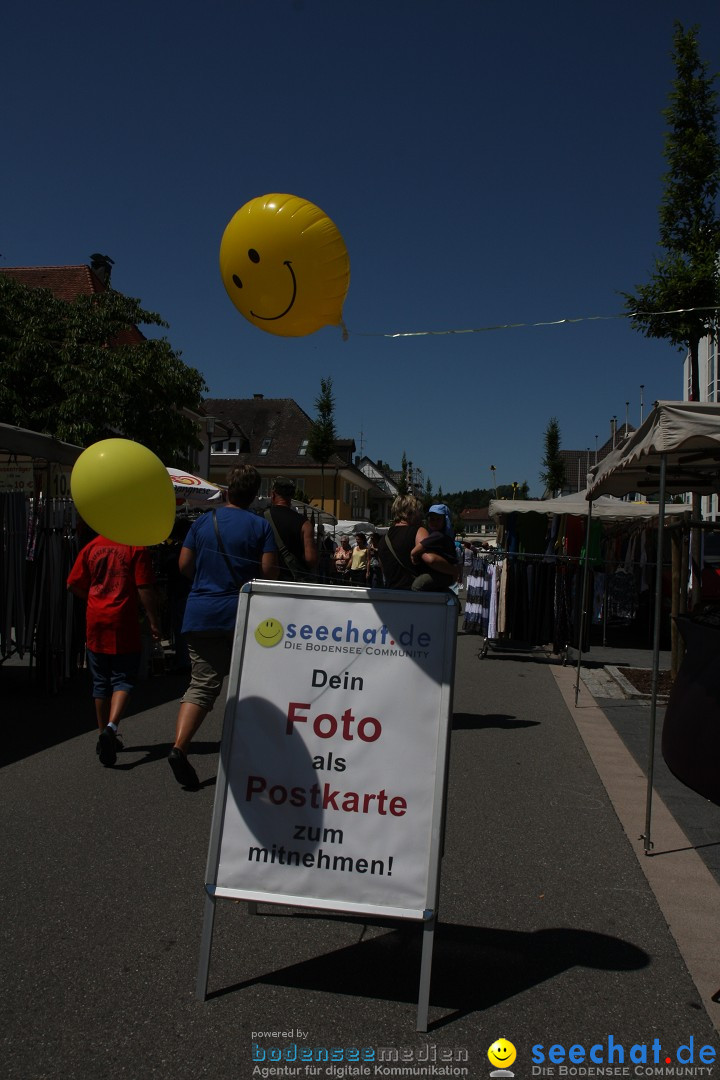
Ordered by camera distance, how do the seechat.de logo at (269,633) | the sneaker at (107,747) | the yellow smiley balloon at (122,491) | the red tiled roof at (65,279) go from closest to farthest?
1. the seechat.de logo at (269,633)
2. the yellow smiley balloon at (122,491)
3. the sneaker at (107,747)
4. the red tiled roof at (65,279)

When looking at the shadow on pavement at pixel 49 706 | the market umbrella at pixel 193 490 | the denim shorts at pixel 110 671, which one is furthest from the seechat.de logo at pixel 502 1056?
the market umbrella at pixel 193 490

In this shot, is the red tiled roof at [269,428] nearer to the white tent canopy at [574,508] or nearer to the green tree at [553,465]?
the green tree at [553,465]

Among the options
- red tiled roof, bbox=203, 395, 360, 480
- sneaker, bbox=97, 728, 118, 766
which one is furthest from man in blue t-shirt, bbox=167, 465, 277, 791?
red tiled roof, bbox=203, 395, 360, 480

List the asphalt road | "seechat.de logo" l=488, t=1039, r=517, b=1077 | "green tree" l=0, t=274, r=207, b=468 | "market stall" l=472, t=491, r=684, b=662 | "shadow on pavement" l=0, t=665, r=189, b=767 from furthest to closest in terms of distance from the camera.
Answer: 1. "green tree" l=0, t=274, r=207, b=468
2. "market stall" l=472, t=491, r=684, b=662
3. "shadow on pavement" l=0, t=665, r=189, b=767
4. the asphalt road
5. "seechat.de logo" l=488, t=1039, r=517, b=1077

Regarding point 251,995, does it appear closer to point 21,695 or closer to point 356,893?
point 356,893

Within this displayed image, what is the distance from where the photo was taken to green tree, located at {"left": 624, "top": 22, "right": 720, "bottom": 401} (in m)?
14.1

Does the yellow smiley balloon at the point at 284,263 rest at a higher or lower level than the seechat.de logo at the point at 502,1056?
higher

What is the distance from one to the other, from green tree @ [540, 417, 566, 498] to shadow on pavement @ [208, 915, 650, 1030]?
59108 millimetres

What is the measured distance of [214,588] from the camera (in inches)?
209

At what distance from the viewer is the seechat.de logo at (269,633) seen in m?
3.37

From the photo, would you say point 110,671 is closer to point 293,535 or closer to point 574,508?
point 293,535

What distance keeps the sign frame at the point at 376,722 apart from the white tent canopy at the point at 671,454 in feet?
7.69

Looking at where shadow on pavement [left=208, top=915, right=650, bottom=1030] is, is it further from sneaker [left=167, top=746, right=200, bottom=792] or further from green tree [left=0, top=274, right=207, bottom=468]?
green tree [left=0, top=274, right=207, bottom=468]

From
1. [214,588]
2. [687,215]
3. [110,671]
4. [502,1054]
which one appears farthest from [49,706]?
[687,215]
